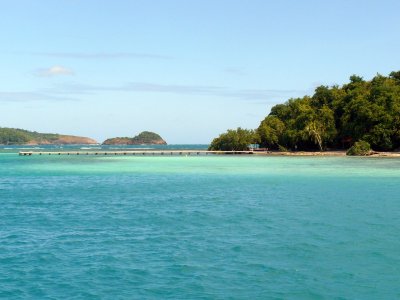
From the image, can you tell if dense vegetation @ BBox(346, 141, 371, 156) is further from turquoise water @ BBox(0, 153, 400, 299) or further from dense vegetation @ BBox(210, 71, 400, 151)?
turquoise water @ BBox(0, 153, 400, 299)

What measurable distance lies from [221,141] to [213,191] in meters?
88.1

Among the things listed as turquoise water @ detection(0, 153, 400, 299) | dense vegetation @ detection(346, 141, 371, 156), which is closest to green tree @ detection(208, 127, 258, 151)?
dense vegetation @ detection(346, 141, 371, 156)

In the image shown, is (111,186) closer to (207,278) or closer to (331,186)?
(331,186)

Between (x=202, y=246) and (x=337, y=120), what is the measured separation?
302ft

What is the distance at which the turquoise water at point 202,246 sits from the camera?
13828mm

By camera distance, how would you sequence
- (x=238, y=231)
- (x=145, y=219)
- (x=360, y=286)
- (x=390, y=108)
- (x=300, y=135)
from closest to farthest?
(x=360, y=286)
(x=238, y=231)
(x=145, y=219)
(x=390, y=108)
(x=300, y=135)

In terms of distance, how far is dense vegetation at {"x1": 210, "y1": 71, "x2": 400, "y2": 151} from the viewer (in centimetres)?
9006

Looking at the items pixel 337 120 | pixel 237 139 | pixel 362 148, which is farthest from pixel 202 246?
pixel 237 139

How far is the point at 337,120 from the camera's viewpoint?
105 m

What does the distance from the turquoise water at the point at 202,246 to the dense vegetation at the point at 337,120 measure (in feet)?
198

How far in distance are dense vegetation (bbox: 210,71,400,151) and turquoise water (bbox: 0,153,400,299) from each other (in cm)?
6024

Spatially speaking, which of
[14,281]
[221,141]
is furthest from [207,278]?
[221,141]

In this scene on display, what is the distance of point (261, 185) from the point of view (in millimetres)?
42812

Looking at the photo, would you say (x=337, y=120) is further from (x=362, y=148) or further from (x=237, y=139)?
(x=237, y=139)
